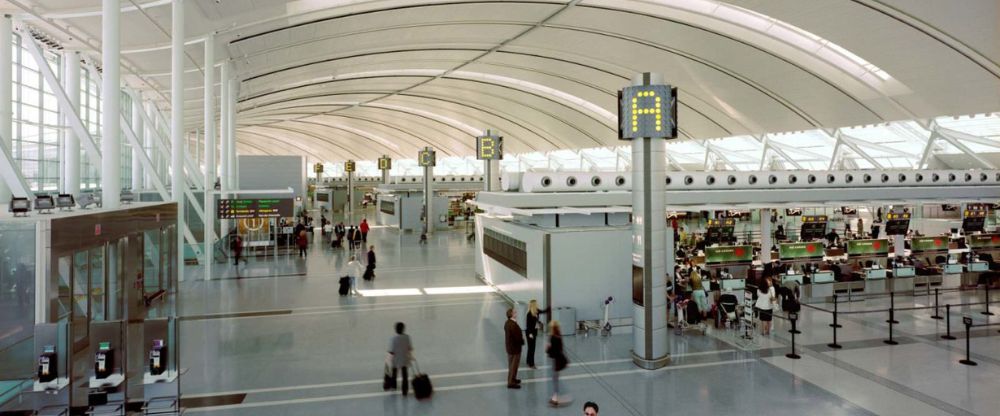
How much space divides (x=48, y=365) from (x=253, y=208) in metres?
16.2

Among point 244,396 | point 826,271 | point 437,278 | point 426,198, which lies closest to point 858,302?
point 826,271

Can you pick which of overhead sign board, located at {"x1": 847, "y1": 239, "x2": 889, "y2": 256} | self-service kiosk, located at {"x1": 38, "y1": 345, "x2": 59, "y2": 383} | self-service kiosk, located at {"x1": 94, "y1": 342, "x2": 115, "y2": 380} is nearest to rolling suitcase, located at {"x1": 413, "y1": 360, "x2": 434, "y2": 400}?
self-service kiosk, located at {"x1": 94, "y1": 342, "x2": 115, "y2": 380}

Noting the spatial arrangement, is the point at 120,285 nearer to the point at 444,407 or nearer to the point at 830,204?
the point at 444,407

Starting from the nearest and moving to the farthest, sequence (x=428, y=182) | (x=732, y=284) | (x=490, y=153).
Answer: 1. (x=732, y=284)
2. (x=490, y=153)
3. (x=428, y=182)

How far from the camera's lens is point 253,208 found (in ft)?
74.2

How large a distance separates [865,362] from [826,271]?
7.32m

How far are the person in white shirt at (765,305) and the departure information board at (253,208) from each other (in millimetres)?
17462

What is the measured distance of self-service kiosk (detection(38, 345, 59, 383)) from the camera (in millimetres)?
7082

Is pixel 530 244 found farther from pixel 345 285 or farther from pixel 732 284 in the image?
pixel 732 284

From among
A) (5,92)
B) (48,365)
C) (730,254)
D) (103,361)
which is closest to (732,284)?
Result: (730,254)

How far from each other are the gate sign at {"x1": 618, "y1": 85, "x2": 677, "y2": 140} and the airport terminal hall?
40 mm

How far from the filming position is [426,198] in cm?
3722

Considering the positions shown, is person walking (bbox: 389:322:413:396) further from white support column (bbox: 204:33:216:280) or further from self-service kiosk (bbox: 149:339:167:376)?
white support column (bbox: 204:33:216:280)

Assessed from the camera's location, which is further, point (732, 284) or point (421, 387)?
point (732, 284)
